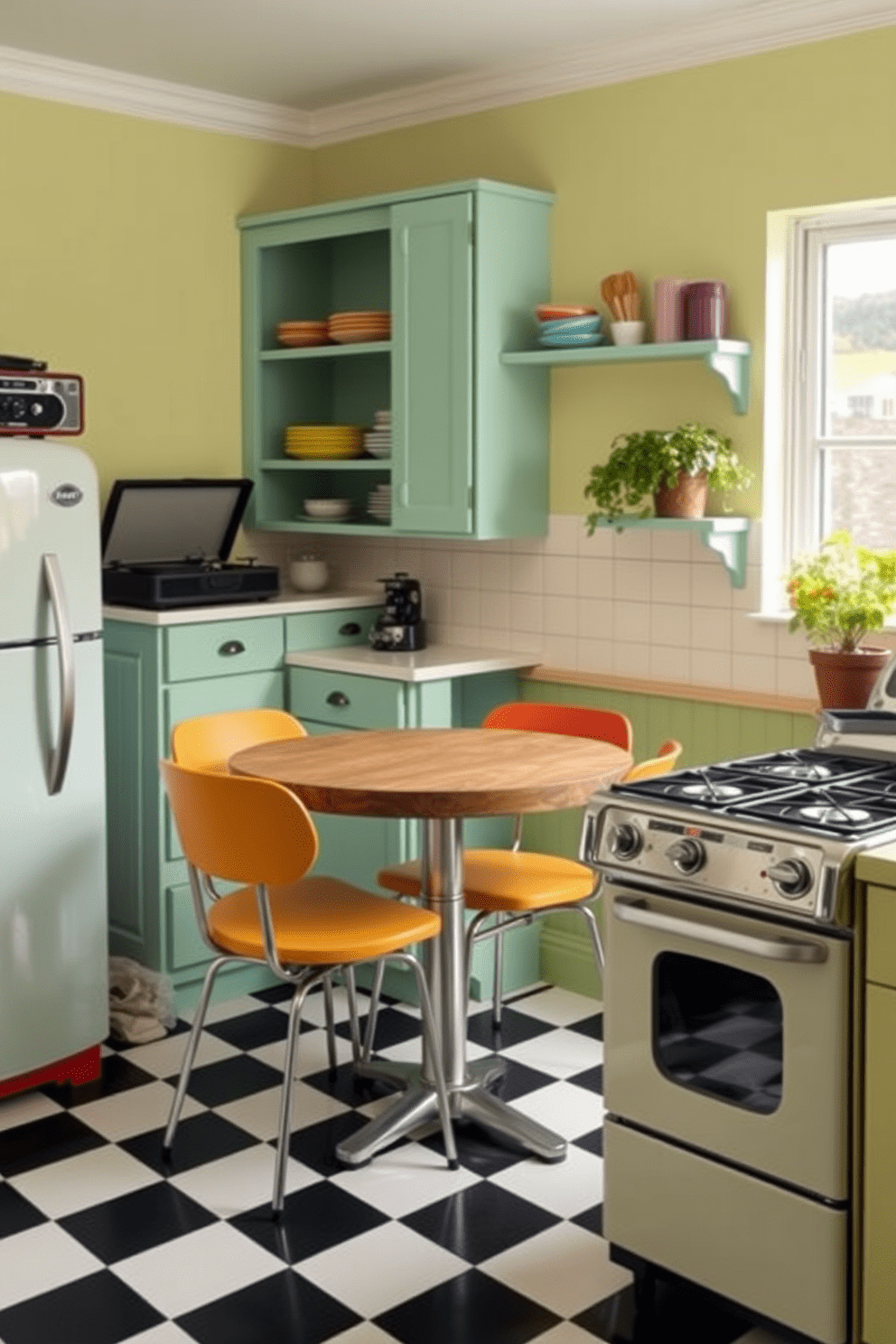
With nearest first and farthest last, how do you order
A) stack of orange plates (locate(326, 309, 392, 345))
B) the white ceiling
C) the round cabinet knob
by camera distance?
1. the round cabinet knob
2. the white ceiling
3. stack of orange plates (locate(326, 309, 392, 345))

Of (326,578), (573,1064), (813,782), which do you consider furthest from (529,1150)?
Answer: (326,578)

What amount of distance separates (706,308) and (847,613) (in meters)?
0.97

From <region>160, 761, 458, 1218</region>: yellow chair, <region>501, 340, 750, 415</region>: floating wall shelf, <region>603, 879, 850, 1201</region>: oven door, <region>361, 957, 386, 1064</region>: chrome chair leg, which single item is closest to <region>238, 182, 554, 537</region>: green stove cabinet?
Answer: <region>501, 340, 750, 415</region>: floating wall shelf

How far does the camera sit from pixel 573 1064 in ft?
13.4

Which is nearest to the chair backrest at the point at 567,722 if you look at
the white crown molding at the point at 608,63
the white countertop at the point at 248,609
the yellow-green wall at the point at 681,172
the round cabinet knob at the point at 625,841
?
the yellow-green wall at the point at 681,172

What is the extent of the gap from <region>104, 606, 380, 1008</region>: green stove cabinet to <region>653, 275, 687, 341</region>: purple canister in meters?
→ 1.43

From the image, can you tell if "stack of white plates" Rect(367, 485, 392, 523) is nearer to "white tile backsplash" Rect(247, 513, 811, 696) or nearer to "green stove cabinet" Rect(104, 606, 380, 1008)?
"white tile backsplash" Rect(247, 513, 811, 696)

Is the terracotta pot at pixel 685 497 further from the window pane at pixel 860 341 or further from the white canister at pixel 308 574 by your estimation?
the white canister at pixel 308 574

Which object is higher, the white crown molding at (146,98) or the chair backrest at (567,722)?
the white crown molding at (146,98)

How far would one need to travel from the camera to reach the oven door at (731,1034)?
2.53 metres

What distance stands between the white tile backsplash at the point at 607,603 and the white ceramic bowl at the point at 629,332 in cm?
52

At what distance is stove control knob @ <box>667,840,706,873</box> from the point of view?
265cm

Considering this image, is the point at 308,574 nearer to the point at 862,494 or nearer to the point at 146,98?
the point at 146,98

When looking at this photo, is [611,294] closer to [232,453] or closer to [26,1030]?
[232,453]
